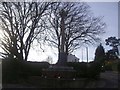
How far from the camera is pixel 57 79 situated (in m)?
23.2

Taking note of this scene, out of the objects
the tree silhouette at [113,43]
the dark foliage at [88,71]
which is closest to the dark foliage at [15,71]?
the dark foliage at [88,71]

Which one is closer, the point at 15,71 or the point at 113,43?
the point at 15,71

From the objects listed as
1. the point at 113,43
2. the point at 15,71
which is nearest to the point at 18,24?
the point at 15,71

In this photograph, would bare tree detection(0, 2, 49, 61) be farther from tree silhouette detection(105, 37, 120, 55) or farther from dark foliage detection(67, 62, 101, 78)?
tree silhouette detection(105, 37, 120, 55)

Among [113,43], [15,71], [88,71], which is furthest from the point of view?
[113,43]

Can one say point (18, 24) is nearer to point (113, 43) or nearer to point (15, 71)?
point (15, 71)

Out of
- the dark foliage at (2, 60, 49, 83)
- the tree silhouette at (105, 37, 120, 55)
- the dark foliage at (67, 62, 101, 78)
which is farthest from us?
the tree silhouette at (105, 37, 120, 55)

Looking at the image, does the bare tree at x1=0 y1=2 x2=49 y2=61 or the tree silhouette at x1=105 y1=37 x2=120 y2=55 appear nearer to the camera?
the bare tree at x1=0 y1=2 x2=49 y2=61

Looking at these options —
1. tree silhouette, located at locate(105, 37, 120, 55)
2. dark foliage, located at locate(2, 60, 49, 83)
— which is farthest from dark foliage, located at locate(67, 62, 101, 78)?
tree silhouette, located at locate(105, 37, 120, 55)

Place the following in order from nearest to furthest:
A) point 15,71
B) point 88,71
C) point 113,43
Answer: point 15,71 < point 88,71 < point 113,43

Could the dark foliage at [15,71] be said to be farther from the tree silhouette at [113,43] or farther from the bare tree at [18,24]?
the tree silhouette at [113,43]

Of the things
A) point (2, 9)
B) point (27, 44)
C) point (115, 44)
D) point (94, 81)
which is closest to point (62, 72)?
point (94, 81)

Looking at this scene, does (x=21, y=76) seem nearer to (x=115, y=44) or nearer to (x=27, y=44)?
(x=27, y=44)

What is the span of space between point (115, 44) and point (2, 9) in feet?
131
